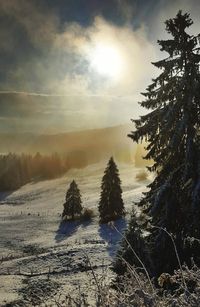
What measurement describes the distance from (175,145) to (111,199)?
1782 inches

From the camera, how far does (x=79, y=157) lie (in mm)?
192375

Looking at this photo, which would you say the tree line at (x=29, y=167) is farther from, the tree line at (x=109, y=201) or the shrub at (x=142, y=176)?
the tree line at (x=109, y=201)

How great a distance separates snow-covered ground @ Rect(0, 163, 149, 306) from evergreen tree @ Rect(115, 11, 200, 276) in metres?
3.30

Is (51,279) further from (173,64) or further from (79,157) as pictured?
(79,157)

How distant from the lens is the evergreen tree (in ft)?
52.1

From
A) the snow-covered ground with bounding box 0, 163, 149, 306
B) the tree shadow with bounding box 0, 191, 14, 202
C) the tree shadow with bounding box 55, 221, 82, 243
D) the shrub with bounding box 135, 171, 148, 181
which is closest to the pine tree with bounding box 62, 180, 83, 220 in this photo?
the tree shadow with bounding box 55, 221, 82, 243

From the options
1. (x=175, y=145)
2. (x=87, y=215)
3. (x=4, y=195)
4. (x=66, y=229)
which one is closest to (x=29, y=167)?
Result: (x=4, y=195)

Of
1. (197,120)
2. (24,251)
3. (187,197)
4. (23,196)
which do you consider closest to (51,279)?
(187,197)

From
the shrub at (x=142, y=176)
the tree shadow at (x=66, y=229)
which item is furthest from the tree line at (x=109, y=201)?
the shrub at (x=142, y=176)

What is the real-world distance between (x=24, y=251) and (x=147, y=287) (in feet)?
139

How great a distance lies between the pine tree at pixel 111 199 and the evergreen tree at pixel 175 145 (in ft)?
140

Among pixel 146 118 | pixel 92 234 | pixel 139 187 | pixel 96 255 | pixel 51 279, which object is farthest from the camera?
pixel 139 187

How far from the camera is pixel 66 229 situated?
5859cm

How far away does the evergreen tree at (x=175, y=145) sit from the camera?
52.1ft
